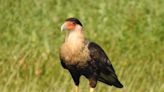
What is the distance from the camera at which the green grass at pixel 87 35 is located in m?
7.84

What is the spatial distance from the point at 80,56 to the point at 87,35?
3.69 m

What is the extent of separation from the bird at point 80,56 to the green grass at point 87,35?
4.71ft

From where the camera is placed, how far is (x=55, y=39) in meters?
9.13

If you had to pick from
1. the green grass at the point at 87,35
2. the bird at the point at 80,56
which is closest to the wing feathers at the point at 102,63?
the bird at the point at 80,56

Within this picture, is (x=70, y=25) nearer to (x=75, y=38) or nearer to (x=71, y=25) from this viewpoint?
(x=71, y=25)

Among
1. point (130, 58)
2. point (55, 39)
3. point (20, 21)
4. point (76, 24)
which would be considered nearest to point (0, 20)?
point (20, 21)

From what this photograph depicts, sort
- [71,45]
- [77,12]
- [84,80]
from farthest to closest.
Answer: [77,12] < [84,80] < [71,45]

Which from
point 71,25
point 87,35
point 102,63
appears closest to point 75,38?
point 71,25

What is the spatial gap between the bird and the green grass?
1.43 m

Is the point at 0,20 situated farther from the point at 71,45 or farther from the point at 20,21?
the point at 71,45

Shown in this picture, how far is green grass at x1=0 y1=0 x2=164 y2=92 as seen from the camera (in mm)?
7844

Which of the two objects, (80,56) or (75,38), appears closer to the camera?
(75,38)

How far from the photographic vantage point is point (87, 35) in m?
9.14

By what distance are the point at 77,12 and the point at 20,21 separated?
0.89m
